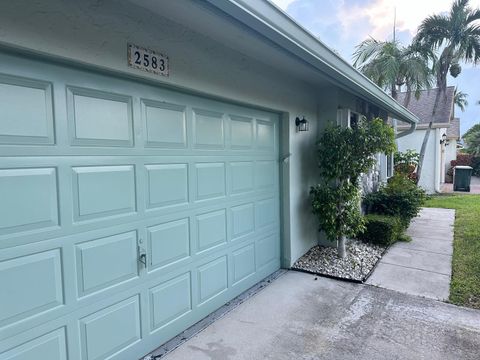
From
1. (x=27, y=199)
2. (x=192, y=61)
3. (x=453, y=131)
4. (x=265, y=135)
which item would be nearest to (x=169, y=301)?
(x=27, y=199)

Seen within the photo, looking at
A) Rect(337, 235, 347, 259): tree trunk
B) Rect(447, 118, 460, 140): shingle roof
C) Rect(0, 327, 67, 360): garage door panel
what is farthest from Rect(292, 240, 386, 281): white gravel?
Rect(447, 118, 460, 140): shingle roof

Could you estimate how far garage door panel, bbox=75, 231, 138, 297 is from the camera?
86.4 inches

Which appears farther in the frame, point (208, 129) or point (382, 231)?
point (382, 231)

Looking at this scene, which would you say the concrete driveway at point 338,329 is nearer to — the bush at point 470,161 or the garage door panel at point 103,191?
the garage door panel at point 103,191

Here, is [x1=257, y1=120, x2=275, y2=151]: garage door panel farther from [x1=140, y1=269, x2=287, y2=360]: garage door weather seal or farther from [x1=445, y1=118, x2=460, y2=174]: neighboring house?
[x1=445, y1=118, x2=460, y2=174]: neighboring house

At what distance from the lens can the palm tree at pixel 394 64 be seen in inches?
409

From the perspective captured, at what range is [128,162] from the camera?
2500mm

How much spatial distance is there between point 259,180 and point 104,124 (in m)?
2.34

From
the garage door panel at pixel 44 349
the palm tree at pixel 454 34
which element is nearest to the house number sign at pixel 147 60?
the garage door panel at pixel 44 349

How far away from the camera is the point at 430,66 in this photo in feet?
38.0

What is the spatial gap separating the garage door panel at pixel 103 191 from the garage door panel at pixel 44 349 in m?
0.79

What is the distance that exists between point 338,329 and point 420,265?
8.41 ft

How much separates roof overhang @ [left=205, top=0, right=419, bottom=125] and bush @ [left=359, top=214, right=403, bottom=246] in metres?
2.88

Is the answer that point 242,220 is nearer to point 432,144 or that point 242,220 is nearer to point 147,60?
point 147,60
